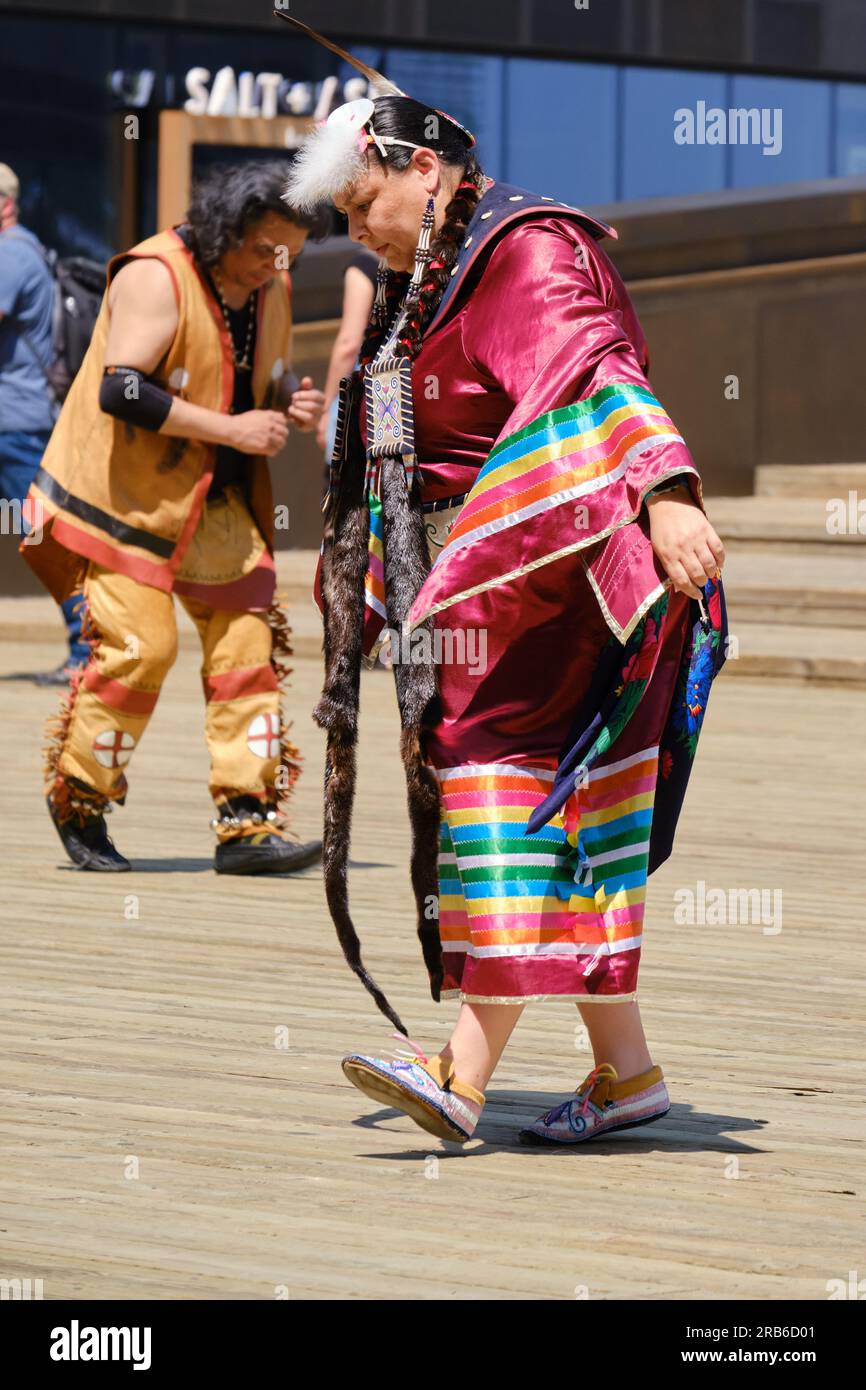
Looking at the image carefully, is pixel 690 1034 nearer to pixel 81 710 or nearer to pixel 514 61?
pixel 81 710

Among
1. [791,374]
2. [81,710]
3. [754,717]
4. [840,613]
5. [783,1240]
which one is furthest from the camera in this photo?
[791,374]

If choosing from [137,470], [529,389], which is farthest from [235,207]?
[529,389]

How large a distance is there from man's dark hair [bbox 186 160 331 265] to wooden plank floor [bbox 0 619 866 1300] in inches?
69.7

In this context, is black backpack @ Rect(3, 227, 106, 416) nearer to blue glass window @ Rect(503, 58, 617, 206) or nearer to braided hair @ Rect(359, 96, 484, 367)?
braided hair @ Rect(359, 96, 484, 367)

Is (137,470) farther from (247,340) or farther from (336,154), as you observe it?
(336,154)

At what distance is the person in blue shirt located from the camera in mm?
13836

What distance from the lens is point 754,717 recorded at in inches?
476

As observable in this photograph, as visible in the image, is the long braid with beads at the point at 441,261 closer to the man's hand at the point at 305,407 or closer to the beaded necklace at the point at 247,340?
the man's hand at the point at 305,407

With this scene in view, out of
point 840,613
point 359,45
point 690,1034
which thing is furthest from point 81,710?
point 359,45

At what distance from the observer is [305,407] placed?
7863 millimetres

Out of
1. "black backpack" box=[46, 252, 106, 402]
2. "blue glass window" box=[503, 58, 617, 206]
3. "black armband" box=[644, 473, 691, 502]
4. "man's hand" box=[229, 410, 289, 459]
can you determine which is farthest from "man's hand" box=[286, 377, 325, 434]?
"blue glass window" box=[503, 58, 617, 206]

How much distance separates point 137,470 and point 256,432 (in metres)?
0.36

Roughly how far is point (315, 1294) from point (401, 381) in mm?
1671
